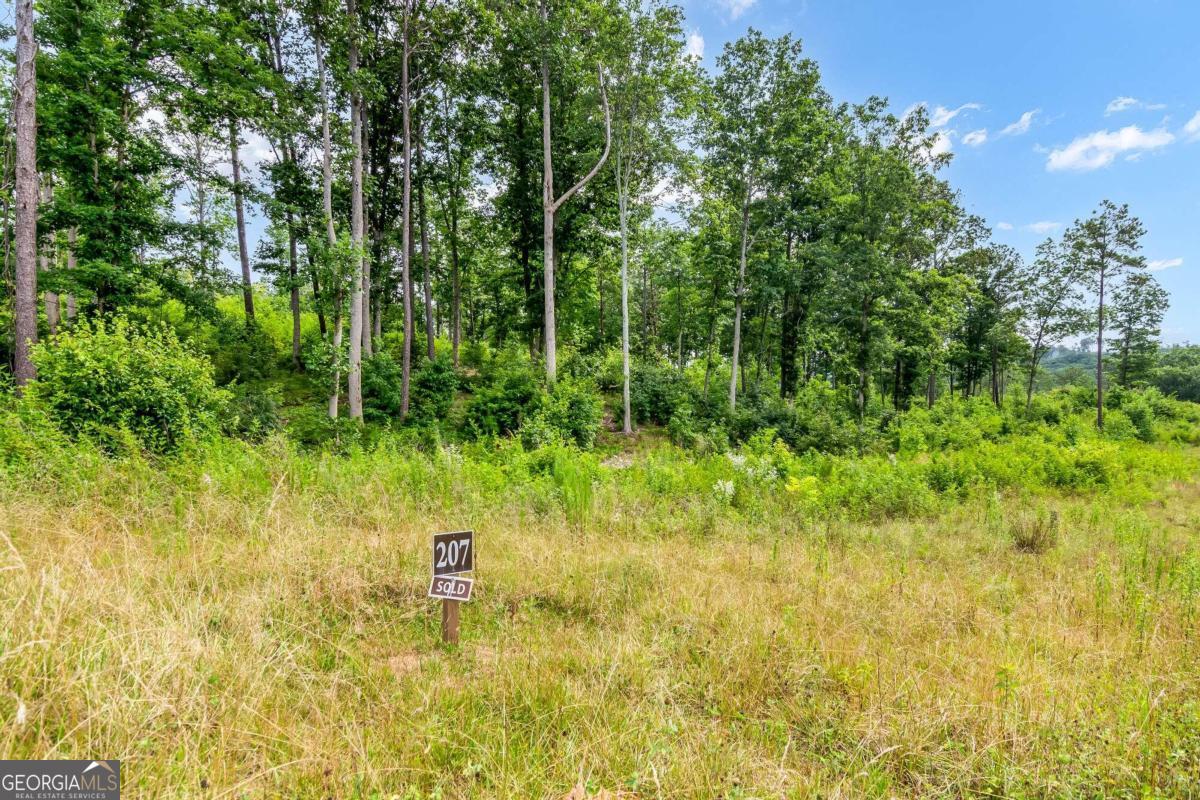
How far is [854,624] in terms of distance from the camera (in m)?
3.23

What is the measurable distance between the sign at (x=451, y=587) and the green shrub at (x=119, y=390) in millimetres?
5418

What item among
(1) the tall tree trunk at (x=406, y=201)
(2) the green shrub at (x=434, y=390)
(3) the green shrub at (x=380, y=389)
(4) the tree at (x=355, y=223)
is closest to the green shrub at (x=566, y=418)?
(2) the green shrub at (x=434, y=390)

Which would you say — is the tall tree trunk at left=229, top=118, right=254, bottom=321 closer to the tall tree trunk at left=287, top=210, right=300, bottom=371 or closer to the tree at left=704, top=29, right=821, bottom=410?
the tall tree trunk at left=287, top=210, right=300, bottom=371

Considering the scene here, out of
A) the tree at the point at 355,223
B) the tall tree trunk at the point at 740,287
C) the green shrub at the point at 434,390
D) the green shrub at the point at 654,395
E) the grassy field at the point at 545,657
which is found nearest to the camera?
the grassy field at the point at 545,657

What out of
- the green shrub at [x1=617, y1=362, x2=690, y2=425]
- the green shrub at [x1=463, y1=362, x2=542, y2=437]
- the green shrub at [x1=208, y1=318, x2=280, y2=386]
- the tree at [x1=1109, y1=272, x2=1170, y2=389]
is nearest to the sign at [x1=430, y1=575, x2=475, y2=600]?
the green shrub at [x1=463, y1=362, x2=542, y2=437]

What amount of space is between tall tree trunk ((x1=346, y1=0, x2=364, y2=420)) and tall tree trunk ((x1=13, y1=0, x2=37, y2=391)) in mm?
4912

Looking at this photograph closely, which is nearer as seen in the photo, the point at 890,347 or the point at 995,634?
the point at 995,634

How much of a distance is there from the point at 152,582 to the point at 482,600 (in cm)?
205

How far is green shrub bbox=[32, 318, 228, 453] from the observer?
18.9 ft

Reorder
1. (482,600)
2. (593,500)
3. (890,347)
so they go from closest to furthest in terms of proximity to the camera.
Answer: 1. (482,600)
2. (593,500)
3. (890,347)

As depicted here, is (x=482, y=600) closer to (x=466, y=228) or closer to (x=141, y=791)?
(x=141, y=791)

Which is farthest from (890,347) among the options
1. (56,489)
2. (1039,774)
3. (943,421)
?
(56,489)

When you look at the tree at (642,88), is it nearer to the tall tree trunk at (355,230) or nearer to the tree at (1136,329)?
the tall tree trunk at (355,230)

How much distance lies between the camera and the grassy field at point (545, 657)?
1870 mm
